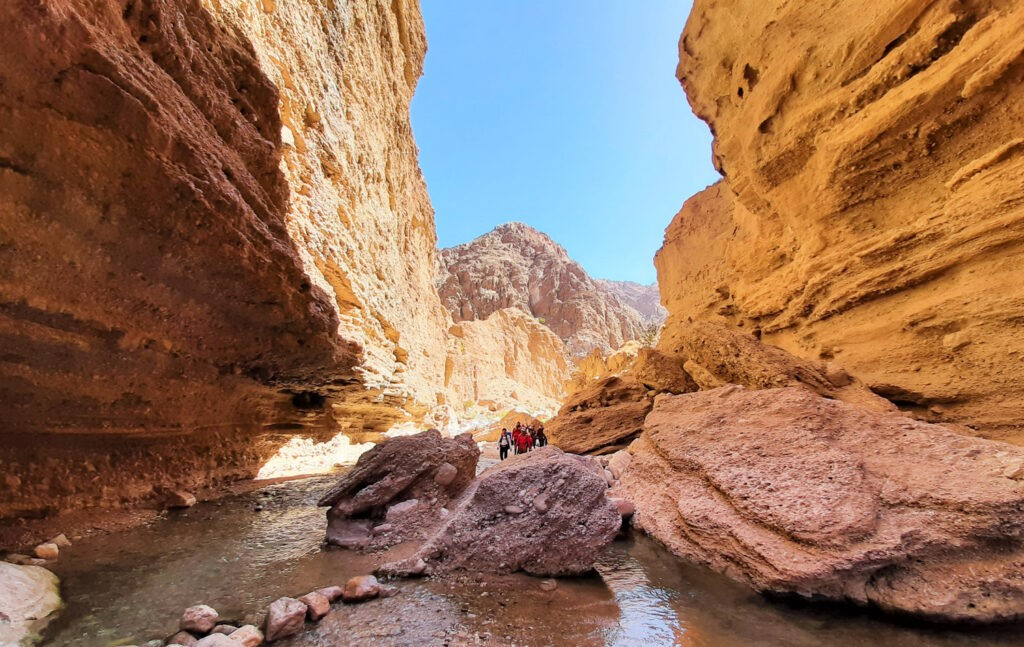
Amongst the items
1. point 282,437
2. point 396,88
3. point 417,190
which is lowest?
point 282,437

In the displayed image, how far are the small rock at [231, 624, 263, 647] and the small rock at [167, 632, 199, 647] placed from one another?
207mm

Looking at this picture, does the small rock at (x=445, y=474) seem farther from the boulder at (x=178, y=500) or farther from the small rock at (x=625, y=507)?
the boulder at (x=178, y=500)

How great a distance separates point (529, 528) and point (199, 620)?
2.37m

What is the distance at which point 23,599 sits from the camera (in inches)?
98.1

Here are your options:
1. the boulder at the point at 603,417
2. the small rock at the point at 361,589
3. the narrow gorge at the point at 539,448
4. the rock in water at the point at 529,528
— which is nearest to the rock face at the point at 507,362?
the boulder at the point at 603,417

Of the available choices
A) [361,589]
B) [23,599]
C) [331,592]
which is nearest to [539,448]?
[361,589]

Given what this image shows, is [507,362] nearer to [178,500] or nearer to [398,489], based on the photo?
[178,500]

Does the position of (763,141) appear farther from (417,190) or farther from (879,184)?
(417,190)

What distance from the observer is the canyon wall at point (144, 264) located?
2783 millimetres

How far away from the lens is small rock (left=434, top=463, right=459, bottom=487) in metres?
5.07

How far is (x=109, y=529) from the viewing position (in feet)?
13.9

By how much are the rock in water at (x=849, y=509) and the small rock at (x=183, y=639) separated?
12.1ft

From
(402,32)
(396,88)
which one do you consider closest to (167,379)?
(396,88)

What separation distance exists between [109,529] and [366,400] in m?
6.47
